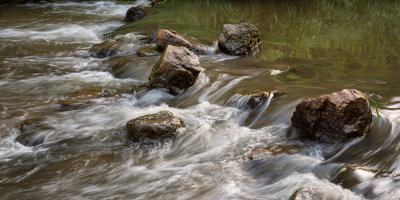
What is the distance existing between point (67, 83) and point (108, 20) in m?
7.00

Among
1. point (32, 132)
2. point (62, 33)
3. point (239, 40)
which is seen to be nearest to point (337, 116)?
point (32, 132)

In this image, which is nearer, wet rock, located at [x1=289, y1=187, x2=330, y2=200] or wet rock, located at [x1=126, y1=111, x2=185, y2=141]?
wet rock, located at [x1=289, y1=187, x2=330, y2=200]

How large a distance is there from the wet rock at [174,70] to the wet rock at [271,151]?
2244 mm

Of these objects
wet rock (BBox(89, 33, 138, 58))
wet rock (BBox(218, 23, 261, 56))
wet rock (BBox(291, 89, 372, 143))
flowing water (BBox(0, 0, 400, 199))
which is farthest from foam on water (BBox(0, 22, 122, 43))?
wet rock (BBox(291, 89, 372, 143))

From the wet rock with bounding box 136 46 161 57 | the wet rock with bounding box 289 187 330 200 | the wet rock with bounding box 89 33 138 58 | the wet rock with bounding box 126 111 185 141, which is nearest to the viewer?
the wet rock with bounding box 289 187 330 200

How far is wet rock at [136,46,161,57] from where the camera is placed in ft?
26.8

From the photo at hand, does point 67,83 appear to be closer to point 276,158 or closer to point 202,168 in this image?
point 202,168

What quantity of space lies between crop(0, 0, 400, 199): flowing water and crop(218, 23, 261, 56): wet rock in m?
0.19

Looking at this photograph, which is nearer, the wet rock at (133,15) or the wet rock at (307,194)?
the wet rock at (307,194)

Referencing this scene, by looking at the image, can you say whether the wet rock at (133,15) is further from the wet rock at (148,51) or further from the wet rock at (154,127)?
the wet rock at (154,127)

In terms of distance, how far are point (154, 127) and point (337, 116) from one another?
6.50ft

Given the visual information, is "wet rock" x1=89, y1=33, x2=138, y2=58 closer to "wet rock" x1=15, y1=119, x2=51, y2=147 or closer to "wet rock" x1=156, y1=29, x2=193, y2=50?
"wet rock" x1=156, y1=29, x2=193, y2=50

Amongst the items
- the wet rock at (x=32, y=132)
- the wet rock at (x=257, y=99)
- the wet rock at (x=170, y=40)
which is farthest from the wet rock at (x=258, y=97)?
the wet rock at (x=170, y=40)

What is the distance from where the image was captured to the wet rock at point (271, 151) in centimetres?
402
